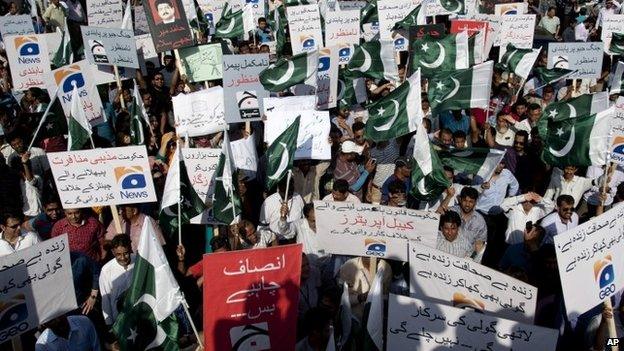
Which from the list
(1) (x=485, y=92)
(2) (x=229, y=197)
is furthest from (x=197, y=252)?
(1) (x=485, y=92)

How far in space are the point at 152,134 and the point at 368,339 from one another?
552cm

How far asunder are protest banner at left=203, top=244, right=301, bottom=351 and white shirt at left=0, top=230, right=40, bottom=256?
2295mm

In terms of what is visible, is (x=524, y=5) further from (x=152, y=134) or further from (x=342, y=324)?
(x=342, y=324)

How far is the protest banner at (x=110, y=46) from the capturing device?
1072 centimetres

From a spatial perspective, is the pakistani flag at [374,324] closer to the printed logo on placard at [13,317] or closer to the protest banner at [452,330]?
the protest banner at [452,330]

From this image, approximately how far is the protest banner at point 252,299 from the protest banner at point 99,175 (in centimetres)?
219

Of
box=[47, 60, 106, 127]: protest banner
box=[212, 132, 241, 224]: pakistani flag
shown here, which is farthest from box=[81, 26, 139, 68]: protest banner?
box=[212, 132, 241, 224]: pakistani flag

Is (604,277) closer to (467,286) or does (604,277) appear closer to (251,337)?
(467,286)

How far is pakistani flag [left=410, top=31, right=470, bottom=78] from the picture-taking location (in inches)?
398

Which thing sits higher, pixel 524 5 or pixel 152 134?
pixel 524 5

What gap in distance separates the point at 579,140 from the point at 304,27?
697cm

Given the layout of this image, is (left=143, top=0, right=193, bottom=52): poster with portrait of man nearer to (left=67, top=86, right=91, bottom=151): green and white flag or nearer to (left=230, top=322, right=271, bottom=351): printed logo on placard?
(left=67, top=86, right=91, bottom=151): green and white flag

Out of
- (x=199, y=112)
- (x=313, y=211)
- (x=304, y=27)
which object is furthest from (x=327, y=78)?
(x=313, y=211)

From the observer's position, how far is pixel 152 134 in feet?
31.4
